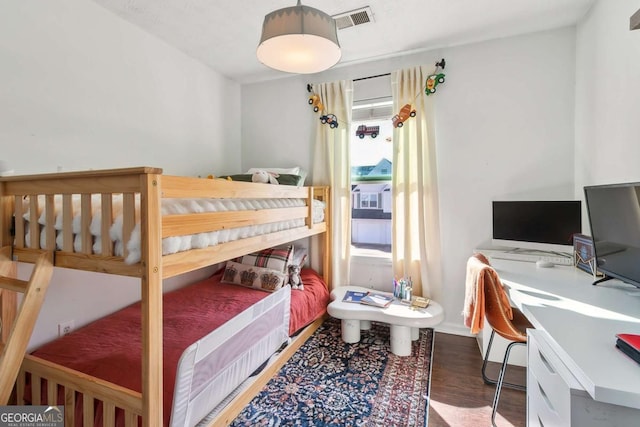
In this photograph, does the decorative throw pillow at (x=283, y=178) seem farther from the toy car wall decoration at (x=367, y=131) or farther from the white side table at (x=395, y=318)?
the white side table at (x=395, y=318)

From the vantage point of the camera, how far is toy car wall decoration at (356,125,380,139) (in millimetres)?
2975

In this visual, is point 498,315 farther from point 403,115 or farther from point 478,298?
point 403,115

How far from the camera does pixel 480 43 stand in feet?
8.32

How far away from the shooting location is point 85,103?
197cm

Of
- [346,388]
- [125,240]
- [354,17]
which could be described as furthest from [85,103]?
[346,388]

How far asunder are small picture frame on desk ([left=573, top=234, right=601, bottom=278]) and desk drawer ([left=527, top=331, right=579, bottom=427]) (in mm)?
835

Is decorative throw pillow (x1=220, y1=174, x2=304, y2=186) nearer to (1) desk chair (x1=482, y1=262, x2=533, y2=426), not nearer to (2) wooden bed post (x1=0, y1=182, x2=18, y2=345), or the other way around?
(2) wooden bed post (x1=0, y1=182, x2=18, y2=345)

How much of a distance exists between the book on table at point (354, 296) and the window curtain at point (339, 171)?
0.88 feet

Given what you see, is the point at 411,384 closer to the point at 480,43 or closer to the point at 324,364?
the point at 324,364

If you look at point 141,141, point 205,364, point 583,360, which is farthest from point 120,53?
point 583,360

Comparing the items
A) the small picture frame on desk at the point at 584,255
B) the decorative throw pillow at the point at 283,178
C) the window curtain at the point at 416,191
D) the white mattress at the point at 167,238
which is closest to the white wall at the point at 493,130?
the window curtain at the point at 416,191

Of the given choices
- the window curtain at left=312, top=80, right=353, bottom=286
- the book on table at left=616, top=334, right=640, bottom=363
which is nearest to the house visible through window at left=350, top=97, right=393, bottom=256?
the window curtain at left=312, top=80, right=353, bottom=286

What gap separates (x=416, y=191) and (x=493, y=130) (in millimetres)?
829

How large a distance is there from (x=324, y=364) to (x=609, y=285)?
1.84m
